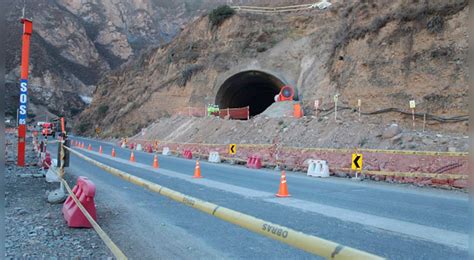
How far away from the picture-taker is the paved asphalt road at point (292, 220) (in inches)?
231

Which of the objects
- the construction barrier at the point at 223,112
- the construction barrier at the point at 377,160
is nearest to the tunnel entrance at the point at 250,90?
the construction barrier at the point at 223,112

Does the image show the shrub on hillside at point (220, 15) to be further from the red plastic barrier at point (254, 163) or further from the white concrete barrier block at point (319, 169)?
the white concrete barrier block at point (319, 169)

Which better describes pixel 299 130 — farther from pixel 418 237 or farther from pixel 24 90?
pixel 418 237

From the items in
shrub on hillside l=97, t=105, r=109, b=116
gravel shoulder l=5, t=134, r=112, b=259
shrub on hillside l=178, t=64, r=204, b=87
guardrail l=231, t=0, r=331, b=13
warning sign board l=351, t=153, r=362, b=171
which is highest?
guardrail l=231, t=0, r=331, b=13

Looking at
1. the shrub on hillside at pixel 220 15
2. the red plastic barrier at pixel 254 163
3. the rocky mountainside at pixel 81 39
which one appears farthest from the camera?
the rocky mountainside at pixel 81 39

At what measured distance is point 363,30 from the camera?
26.8m

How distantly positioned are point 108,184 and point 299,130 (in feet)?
43.0

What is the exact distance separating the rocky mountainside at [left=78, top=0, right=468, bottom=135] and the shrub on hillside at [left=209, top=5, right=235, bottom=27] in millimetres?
689

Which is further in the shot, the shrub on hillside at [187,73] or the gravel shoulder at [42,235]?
the shrub on hillside at [187,73]

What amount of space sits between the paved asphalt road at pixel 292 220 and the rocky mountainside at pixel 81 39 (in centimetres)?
7328

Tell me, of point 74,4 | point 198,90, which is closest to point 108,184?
point 198,90

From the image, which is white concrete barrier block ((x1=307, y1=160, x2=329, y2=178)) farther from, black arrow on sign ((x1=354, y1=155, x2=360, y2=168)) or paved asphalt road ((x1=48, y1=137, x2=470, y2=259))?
paved asphalt road ((x1=48, y1=137, x2=470, y2=259))

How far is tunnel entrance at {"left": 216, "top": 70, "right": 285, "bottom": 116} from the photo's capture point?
42669 mm

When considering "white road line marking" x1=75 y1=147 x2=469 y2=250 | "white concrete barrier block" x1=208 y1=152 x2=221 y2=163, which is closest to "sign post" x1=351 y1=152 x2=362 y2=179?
"white road line marking" x1=75 y1=147 x2=469 y2=250
